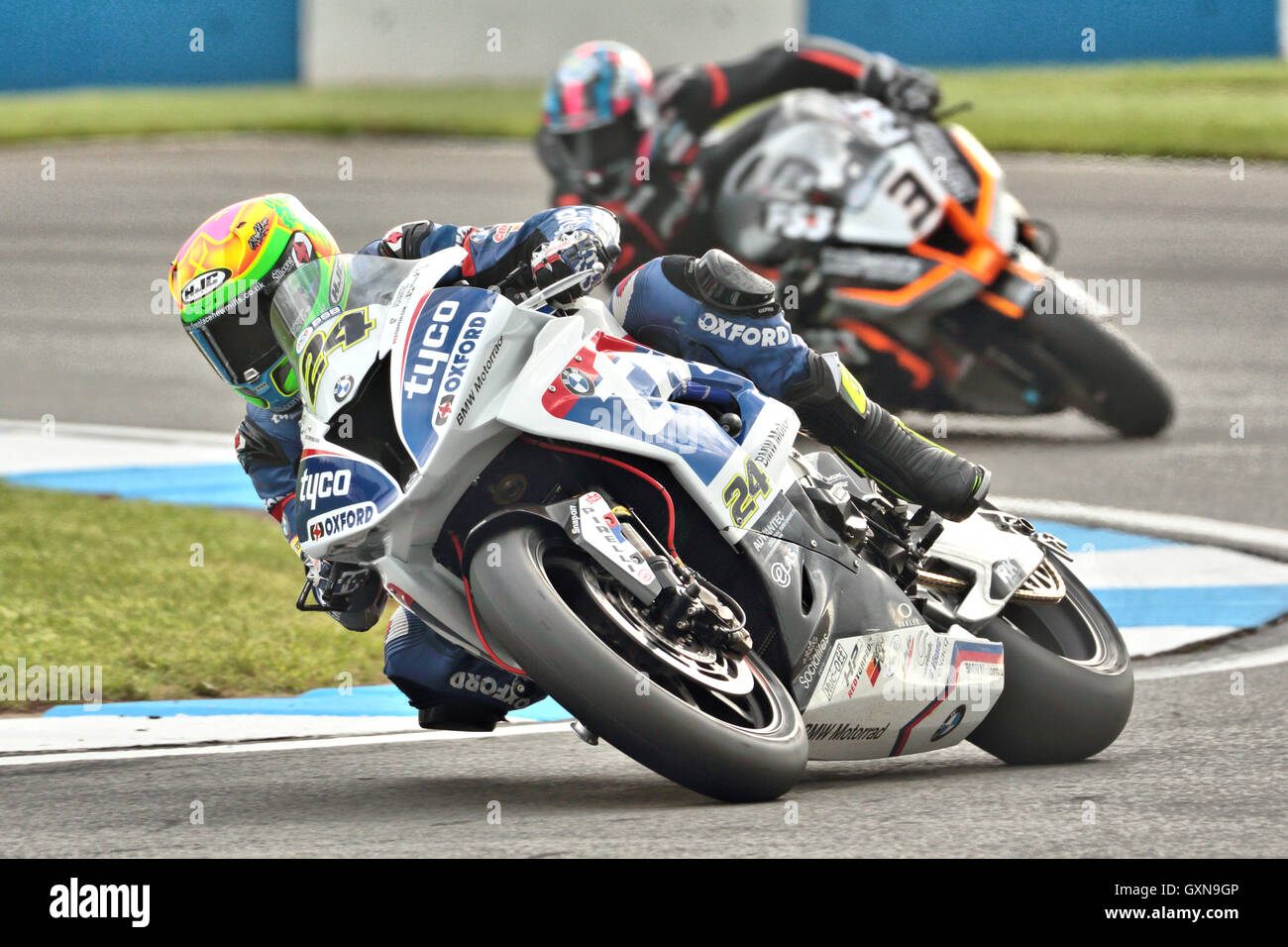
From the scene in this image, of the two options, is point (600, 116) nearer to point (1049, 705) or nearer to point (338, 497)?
point (1049, 705)

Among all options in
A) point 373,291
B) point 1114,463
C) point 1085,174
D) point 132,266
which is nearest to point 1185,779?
point 373,291

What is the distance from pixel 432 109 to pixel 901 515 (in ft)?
69.4

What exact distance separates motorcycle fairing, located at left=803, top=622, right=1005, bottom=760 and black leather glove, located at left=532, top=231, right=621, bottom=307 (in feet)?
3.21

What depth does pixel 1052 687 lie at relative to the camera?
526 centimetres

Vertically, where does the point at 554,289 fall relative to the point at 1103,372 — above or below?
above

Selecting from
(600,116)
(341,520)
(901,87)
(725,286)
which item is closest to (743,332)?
(725,286)

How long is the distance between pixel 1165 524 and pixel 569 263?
489cm

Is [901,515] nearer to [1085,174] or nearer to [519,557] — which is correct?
[519,557]

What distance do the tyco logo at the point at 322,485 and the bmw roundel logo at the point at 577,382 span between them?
1.59ft

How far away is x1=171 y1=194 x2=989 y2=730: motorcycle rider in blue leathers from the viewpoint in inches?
187

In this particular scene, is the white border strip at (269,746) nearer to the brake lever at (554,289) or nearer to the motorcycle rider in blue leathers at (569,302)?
the motorcycle rider in blue leathers at (569,302)

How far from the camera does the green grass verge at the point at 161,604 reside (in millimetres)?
6609

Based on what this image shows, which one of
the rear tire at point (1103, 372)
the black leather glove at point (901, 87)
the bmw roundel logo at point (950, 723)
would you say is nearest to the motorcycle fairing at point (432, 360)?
the bmw roundel logo at point (950, 723)

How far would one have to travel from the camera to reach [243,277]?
4699 mm
